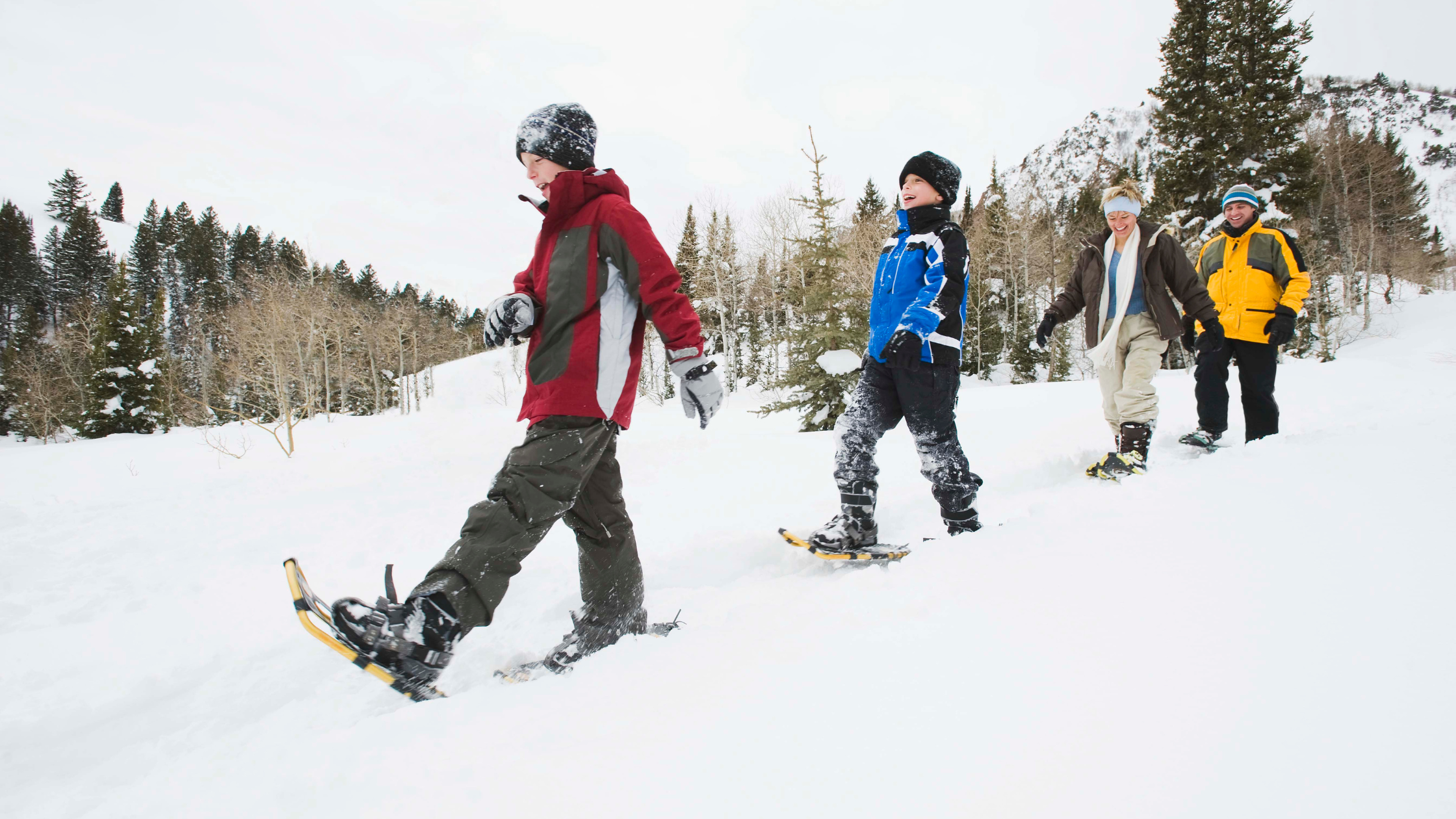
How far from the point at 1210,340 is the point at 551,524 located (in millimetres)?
4271

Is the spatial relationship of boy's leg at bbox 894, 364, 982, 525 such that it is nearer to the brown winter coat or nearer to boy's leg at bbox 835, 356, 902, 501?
boy's leg at bbox 835, 356, 902, 501

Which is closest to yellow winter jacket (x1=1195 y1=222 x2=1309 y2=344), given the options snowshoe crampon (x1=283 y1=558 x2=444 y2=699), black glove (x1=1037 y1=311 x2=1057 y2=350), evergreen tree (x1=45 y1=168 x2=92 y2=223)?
black glove (x1=1037 y1=311 x2=1057 y2=350)

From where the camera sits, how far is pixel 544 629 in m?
2.49

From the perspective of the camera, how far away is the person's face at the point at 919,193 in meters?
2.87

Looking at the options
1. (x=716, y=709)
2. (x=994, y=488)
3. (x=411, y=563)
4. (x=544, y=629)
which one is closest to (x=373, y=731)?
(x=716, y=709)

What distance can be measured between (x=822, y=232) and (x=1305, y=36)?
19347 millimetres

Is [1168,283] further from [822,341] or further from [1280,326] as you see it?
[822,341]

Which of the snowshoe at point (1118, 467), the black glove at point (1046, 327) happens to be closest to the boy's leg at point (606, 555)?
the snowshoe at point (1118, 467)

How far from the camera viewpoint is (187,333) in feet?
167

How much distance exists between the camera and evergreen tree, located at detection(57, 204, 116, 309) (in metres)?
50.6

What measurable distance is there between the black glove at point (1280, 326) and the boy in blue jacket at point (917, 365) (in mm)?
2714

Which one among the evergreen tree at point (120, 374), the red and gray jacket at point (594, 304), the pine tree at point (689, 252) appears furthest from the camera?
the pine tree at point (689, 252)

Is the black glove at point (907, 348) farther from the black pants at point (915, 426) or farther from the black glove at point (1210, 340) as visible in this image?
the black glove at point (1210, 340)

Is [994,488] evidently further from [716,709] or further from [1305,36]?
[1305,36]
